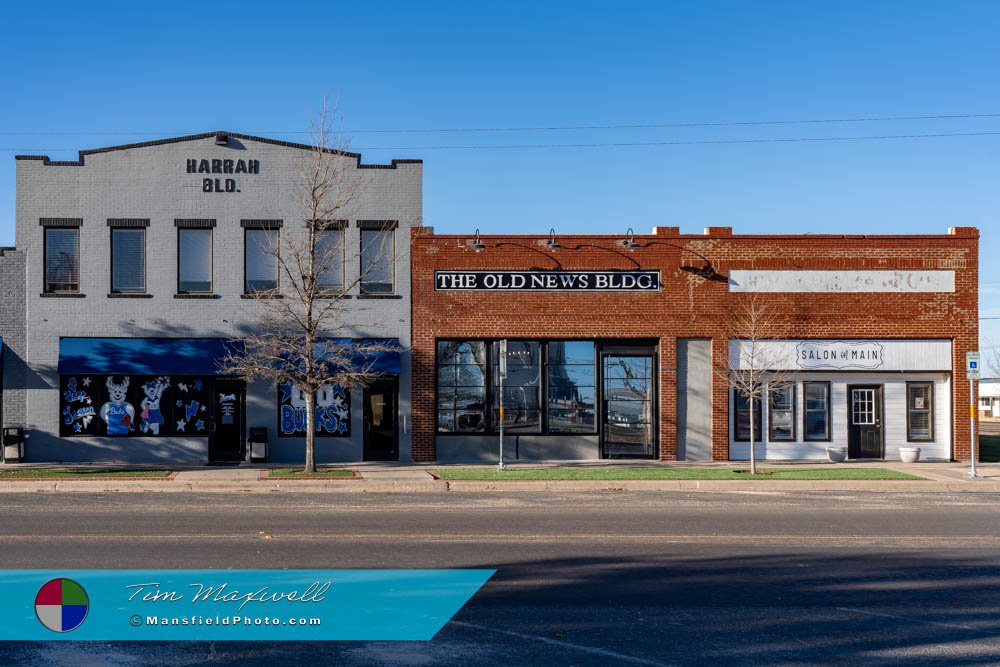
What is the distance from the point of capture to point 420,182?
84.3 ft

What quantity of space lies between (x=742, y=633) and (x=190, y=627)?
483 centimetres

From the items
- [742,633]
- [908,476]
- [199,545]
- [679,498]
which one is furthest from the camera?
[908,476]

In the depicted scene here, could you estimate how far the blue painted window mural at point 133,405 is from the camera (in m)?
24.9

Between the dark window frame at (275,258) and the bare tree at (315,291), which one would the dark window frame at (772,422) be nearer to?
Answer: the bare tree at (315,291)

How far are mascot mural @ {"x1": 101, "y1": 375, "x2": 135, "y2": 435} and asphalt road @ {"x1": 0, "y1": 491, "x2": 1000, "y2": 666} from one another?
6.07m

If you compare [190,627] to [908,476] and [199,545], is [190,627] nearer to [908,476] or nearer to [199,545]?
[199,545]

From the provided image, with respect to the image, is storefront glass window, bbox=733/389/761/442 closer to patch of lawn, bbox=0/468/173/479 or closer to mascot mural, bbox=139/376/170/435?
patch of lawn, bbox=0/468/173/479

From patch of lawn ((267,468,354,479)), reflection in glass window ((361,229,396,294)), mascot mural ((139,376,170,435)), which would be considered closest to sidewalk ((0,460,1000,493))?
patch of lawn ((267,468,354,479))

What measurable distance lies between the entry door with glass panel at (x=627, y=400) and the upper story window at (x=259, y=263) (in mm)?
9246

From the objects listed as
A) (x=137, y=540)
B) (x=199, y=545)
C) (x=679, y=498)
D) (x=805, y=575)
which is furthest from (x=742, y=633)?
(x=679, y=498)

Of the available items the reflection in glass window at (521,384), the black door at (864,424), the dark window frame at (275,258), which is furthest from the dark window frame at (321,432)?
the black door at (864,424)

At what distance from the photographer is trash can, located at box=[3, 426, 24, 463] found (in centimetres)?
2423

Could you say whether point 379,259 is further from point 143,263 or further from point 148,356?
point 148,356

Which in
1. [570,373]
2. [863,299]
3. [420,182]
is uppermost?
[420,182]
